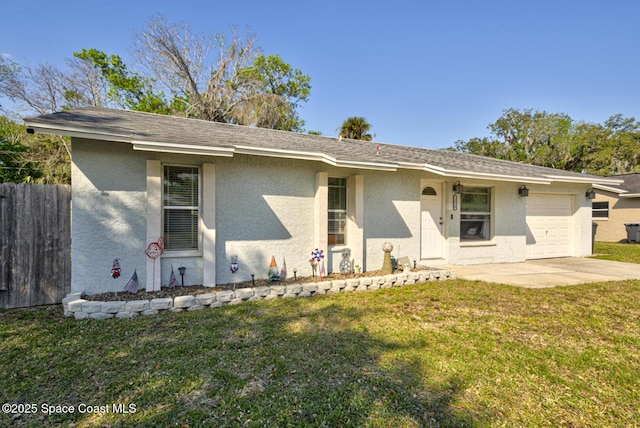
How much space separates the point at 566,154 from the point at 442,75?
77.8 feet

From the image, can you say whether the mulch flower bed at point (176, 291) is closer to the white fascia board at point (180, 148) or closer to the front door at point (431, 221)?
the white fascia board at point (180, 148)

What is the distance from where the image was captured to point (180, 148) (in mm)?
5039

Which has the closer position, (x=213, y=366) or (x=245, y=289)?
(x=213, y=366)

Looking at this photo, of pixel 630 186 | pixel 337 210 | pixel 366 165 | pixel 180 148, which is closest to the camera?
pixel 180 148

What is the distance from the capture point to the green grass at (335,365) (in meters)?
2.44

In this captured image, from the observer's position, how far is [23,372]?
306 cm

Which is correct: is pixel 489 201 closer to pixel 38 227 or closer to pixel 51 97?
pixel 38 227

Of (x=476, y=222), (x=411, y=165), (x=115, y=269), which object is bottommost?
(x=115, y=269)

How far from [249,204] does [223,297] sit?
195 centimetres

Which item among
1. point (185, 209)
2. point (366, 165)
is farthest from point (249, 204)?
point (366, 165)

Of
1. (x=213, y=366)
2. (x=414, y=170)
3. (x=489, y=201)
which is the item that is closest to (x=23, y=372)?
(x=213, y=366)

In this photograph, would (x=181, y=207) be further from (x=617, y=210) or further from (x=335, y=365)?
(x=617, y=210)

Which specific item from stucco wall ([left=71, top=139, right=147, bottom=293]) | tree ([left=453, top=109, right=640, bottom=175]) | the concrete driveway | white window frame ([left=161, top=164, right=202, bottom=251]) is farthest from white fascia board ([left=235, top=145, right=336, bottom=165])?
tree ([left=453, top=109, right=640, bottom=175])

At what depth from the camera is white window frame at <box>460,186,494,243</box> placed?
9.06 meters
